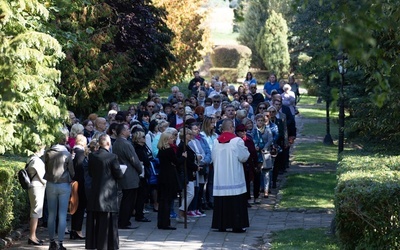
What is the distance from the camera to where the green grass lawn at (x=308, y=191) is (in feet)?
58.7

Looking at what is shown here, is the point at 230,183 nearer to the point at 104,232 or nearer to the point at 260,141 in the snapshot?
the point at 104,232

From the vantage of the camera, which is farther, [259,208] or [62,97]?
[259,208]

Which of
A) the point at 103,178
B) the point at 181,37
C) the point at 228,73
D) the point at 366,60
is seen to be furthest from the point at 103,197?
the point at 228,73

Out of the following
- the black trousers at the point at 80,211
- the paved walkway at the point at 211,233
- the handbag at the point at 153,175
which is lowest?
the paved walkway at the point at 211,233

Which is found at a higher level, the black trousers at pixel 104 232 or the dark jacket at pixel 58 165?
the dark jacket at pixel 58 165

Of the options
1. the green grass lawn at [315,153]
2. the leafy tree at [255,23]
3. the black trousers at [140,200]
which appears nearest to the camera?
the black trousers at [140,200]

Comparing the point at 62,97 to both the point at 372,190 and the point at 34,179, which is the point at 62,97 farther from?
the point at 372,190

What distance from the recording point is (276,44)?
58.9 m

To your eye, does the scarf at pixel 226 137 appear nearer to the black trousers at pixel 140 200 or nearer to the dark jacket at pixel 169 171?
the dark jacket at pixel 169 171

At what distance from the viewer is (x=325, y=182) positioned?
20969 millimetres

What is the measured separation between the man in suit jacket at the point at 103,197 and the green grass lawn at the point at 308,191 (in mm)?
5575

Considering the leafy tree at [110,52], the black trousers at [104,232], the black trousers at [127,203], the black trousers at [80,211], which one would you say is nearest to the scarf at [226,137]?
the black trousers at [127,203]

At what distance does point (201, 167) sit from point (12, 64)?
675cm

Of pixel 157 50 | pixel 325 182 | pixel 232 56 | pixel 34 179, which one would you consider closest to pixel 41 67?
pixel 34 179
